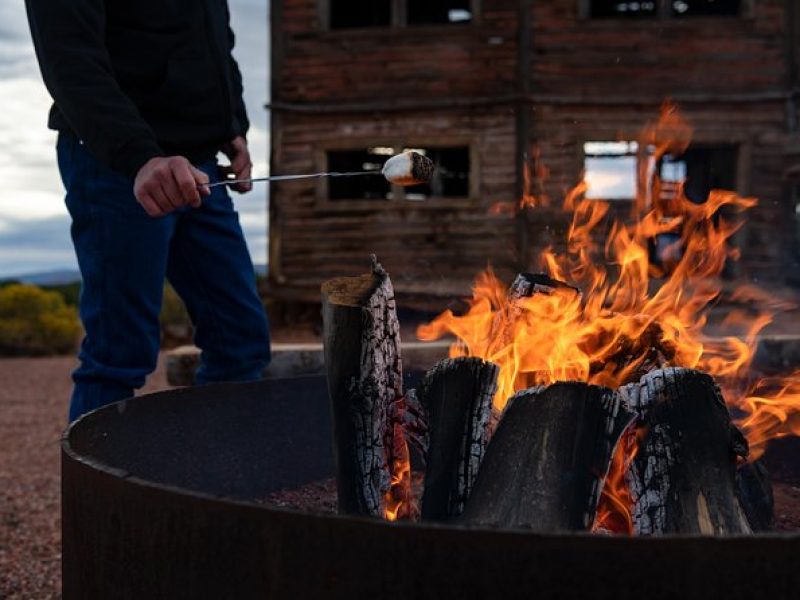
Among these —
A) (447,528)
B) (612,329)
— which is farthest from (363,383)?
(447,528)

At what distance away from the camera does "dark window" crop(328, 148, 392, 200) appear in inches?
462

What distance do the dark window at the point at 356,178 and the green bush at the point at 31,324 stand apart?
193 inches

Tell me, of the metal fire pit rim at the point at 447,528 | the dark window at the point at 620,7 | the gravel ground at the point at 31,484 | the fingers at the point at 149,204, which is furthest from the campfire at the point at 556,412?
the dark window at the point at 620,7

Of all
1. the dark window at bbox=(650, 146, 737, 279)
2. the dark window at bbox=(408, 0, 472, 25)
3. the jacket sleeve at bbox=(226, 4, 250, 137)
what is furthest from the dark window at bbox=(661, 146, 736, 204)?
the jacket sleeve at bbox=(226, 4, 250, 137)

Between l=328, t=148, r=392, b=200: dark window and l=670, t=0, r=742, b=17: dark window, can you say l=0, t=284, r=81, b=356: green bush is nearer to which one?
l=328, t=148, r=392, b=200: dark window

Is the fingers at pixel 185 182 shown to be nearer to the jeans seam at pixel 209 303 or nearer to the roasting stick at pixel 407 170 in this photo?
the roasting stick at pixel 407 170

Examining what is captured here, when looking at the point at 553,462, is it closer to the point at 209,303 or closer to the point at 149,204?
the point at 149,204

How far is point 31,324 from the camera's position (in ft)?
43.3

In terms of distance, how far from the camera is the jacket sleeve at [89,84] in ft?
7.52

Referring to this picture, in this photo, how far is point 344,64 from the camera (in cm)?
1130

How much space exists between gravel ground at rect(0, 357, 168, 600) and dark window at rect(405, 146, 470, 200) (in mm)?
4575

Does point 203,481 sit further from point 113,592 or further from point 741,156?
point 741,156

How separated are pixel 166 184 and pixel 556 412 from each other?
1170 millimetres

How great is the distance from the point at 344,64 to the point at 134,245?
30.4 ft
